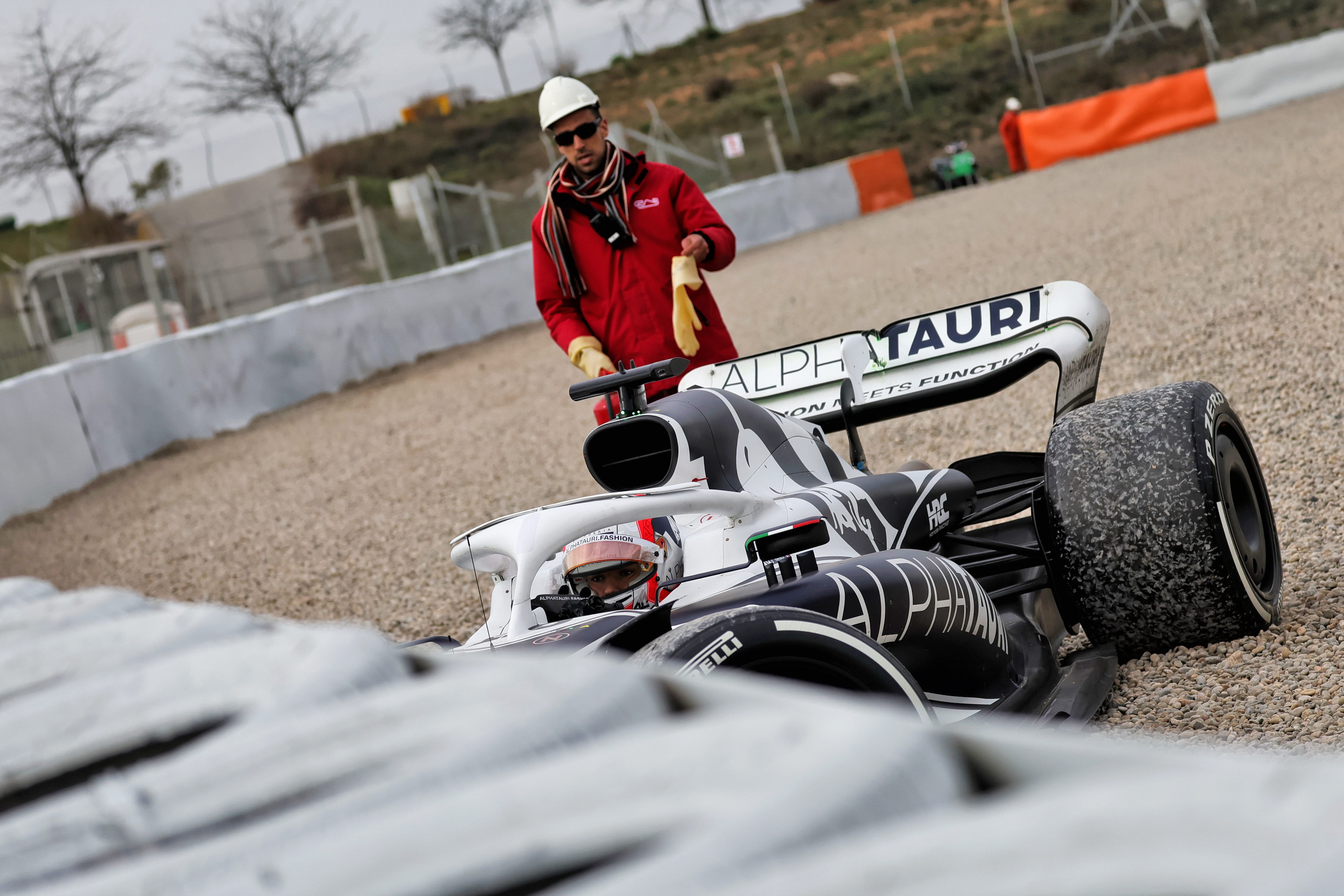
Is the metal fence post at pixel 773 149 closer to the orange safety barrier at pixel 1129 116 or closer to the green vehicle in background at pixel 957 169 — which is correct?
the green vehicle in background at pixel 957 169

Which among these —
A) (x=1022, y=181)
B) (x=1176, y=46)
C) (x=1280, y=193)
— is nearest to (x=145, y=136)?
(x=1022, y=181)

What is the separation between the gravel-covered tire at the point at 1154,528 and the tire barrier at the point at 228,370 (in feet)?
35.8

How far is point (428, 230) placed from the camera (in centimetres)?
2395

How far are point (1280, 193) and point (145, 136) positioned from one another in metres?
36.0

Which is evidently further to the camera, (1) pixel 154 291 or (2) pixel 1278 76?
(2) pixel 1278 76

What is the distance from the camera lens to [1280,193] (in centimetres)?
1204

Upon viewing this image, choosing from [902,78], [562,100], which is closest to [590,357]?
[562,100]

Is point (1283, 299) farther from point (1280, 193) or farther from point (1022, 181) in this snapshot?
point (1022, 181)

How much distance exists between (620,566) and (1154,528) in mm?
1448

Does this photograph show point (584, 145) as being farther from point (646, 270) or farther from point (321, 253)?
point (321, 253)

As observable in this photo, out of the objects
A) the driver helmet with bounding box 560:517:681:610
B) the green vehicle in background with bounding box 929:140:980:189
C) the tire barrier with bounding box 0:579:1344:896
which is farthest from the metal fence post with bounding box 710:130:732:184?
the tire barrier with bounding box 0:579:1344:896

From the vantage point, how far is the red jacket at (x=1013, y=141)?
28.8 m

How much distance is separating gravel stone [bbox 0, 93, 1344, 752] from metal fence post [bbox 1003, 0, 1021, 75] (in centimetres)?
1951

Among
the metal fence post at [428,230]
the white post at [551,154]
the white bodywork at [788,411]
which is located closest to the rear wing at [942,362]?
the white bodywork at [788,411]
